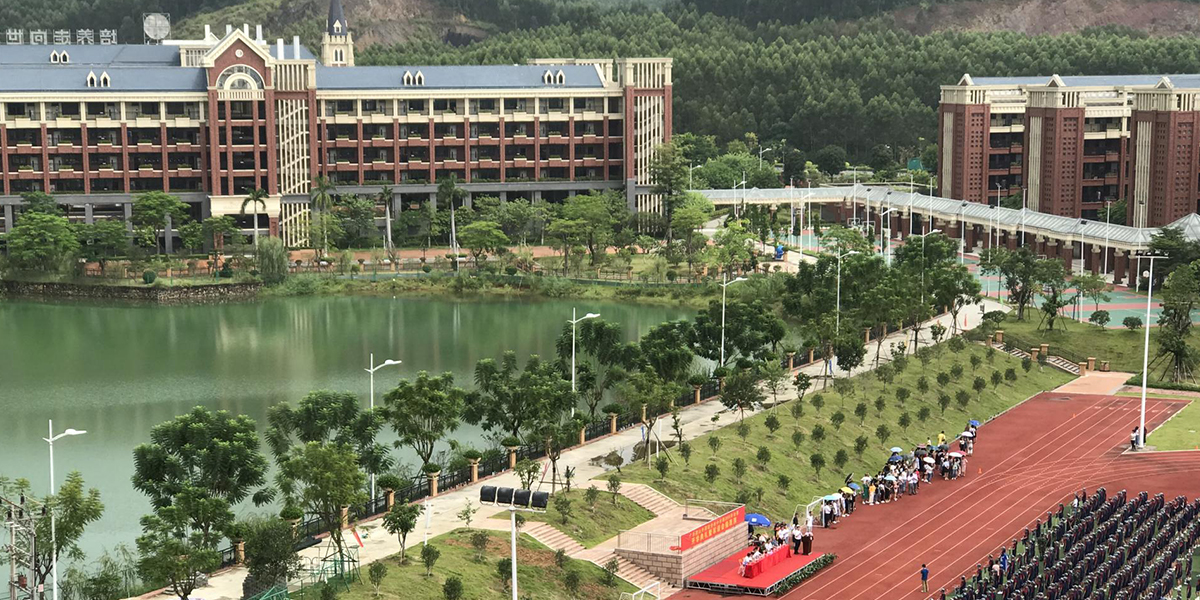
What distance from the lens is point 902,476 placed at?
51.9 meters

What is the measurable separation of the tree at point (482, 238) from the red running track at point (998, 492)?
127ft

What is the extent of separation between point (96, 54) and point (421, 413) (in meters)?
76.5

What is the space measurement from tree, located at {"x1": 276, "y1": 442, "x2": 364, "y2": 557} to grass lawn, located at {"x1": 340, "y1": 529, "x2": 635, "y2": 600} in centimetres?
167

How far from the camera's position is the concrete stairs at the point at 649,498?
1880 inches

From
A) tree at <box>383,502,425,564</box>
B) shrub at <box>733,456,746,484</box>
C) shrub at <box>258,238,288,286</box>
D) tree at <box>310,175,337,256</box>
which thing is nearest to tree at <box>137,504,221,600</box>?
tree at <box>383,502,425,564</box>

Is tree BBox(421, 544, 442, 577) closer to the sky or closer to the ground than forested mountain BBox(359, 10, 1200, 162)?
closer to the ground

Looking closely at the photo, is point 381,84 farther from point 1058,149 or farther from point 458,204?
point 1058,149

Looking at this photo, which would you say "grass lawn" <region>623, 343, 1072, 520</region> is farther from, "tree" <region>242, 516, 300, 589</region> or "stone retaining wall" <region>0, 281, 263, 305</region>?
"stone retaining wall" <region>0, 281, 263, 305</region>

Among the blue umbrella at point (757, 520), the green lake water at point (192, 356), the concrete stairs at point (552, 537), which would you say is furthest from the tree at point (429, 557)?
the green lake water at point (192, 356)

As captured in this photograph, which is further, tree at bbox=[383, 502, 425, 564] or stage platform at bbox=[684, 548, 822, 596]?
stage platform at bbox=[684, 548, 822, 596]

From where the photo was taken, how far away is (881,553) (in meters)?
46.0

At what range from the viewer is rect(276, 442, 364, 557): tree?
41438mm

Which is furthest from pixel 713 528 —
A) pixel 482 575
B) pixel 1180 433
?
pixel 1180 433

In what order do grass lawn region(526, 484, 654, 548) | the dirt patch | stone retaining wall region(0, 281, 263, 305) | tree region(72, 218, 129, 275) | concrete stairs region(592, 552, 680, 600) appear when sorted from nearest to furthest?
1. concrete stairs region(592, 552, 680, 600)
2. grass lawn region(526, 484, 654, 548)
3. stone retaining wall region(0, 281, 263, 305)
4. tree region(72, 218, 129, 275)
5. the dirt patch
